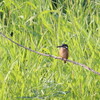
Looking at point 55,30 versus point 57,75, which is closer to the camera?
point 57,75

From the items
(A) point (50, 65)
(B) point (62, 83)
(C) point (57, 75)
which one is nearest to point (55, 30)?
(A) point (50, 65)

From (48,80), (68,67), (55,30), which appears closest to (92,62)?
(68,67)

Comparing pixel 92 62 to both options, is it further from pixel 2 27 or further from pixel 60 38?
pixel 2 27

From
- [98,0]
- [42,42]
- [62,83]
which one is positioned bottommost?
[62,83]

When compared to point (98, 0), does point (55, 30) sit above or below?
below

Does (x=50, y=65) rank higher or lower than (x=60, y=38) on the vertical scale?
lower

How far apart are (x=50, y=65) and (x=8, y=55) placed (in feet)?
1.33

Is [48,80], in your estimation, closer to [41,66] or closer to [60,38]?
[41,66]

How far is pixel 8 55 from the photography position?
3.23 m

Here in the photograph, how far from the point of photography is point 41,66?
9.80 ft

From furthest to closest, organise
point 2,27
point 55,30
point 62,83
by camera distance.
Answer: point 2,27, point 55,30, point 62,83

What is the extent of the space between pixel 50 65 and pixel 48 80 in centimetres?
40

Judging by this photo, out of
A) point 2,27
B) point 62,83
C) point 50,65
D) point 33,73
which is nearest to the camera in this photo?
point 62,83

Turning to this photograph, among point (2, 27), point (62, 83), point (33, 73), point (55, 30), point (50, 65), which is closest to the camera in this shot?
point (62, 83)
